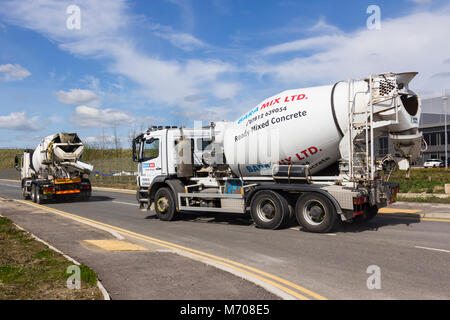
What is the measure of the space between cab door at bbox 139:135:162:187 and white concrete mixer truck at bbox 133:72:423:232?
104 centimetres

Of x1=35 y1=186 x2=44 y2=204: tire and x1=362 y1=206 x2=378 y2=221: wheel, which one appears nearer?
x1=362 y1=206 x2=378 y2=221: wheel

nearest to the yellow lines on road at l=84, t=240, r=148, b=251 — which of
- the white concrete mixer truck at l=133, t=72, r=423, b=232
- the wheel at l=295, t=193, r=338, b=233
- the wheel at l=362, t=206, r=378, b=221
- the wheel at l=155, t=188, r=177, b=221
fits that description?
the white concrete mixer truck at l=133, t=72, r=423, b=232

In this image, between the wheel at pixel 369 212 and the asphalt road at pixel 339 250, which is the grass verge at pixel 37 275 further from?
the wheel at pixel 369 212

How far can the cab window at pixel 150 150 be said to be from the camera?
13.9m

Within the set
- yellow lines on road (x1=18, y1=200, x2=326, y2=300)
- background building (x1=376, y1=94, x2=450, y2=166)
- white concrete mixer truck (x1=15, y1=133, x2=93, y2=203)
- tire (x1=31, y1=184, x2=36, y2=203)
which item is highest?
background building (x1=376, y1=94, x2=450, y2=166)

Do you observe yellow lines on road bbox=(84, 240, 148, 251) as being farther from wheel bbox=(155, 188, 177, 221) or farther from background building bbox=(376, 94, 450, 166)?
background building bbox=(376, 94, 450, 166)

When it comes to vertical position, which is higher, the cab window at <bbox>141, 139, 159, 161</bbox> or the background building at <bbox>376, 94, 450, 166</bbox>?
the background building at <bbox>376, 94, 450, 166</bbox>

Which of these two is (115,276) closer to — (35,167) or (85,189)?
(85,189)

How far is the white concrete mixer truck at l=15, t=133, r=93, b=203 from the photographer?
2045 cm

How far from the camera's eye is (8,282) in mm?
5926

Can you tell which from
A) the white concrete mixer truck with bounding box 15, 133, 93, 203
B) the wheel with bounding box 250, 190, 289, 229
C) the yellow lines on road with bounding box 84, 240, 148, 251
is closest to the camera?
the yellow lines on road with bounding box 84, 240, 148, 251

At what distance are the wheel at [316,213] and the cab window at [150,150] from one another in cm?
575

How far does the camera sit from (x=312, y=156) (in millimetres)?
10609
